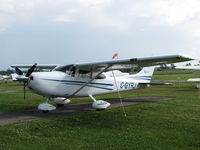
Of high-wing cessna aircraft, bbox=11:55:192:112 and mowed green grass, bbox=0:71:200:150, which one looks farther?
high-wing cessna aircraft, bbox=11:55:192:112

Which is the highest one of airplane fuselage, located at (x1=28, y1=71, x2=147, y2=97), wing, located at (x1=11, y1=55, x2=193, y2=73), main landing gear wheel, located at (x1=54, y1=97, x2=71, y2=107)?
wing, located at (x1=11, y1=55, x2=193, y2=73)

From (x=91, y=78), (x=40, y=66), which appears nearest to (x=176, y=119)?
(x=91, y=78)

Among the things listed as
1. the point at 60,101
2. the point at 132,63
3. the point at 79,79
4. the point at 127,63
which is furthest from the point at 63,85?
the point at 132,63

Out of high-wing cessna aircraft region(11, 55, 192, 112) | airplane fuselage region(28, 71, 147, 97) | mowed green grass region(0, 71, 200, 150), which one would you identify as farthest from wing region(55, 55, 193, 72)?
mowed green grass region(0, 71, 200, 150)

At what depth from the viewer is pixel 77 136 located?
19.2ft

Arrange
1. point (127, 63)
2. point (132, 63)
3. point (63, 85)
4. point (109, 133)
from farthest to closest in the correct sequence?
point (63, 85) < point (132, 63) < point (127, 63) < point (109, 133)

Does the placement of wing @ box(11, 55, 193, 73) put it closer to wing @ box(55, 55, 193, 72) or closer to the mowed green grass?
wing @ box(55, 55, 193, 72)

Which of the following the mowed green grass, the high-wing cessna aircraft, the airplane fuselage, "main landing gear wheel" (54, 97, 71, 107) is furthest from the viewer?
"main landing gear wheel" (54, 97, 71, 107)

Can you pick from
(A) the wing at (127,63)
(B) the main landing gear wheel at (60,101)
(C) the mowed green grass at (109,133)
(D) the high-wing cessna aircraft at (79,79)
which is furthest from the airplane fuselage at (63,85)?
(C) the mowed green grass at (109,133)

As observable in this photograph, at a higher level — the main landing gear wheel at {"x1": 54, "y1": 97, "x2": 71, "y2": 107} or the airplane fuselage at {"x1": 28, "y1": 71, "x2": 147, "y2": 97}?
the airplane fuselage at {"x1": 28, "y1": 71, "x2": 147, "y2": 97}

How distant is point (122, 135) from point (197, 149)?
188 cm

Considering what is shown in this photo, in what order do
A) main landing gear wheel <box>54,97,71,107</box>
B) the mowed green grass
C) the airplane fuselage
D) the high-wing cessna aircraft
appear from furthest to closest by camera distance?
main landing gear wheel <box>54,97,71,107</box> < the airplane fuselage < the high-wing cessna aircraft < the mowed green grass

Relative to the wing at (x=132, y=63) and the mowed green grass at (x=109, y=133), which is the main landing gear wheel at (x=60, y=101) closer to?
the wing at (x=132, y=63)

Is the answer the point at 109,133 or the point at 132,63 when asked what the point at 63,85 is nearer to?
the point at 132,63
